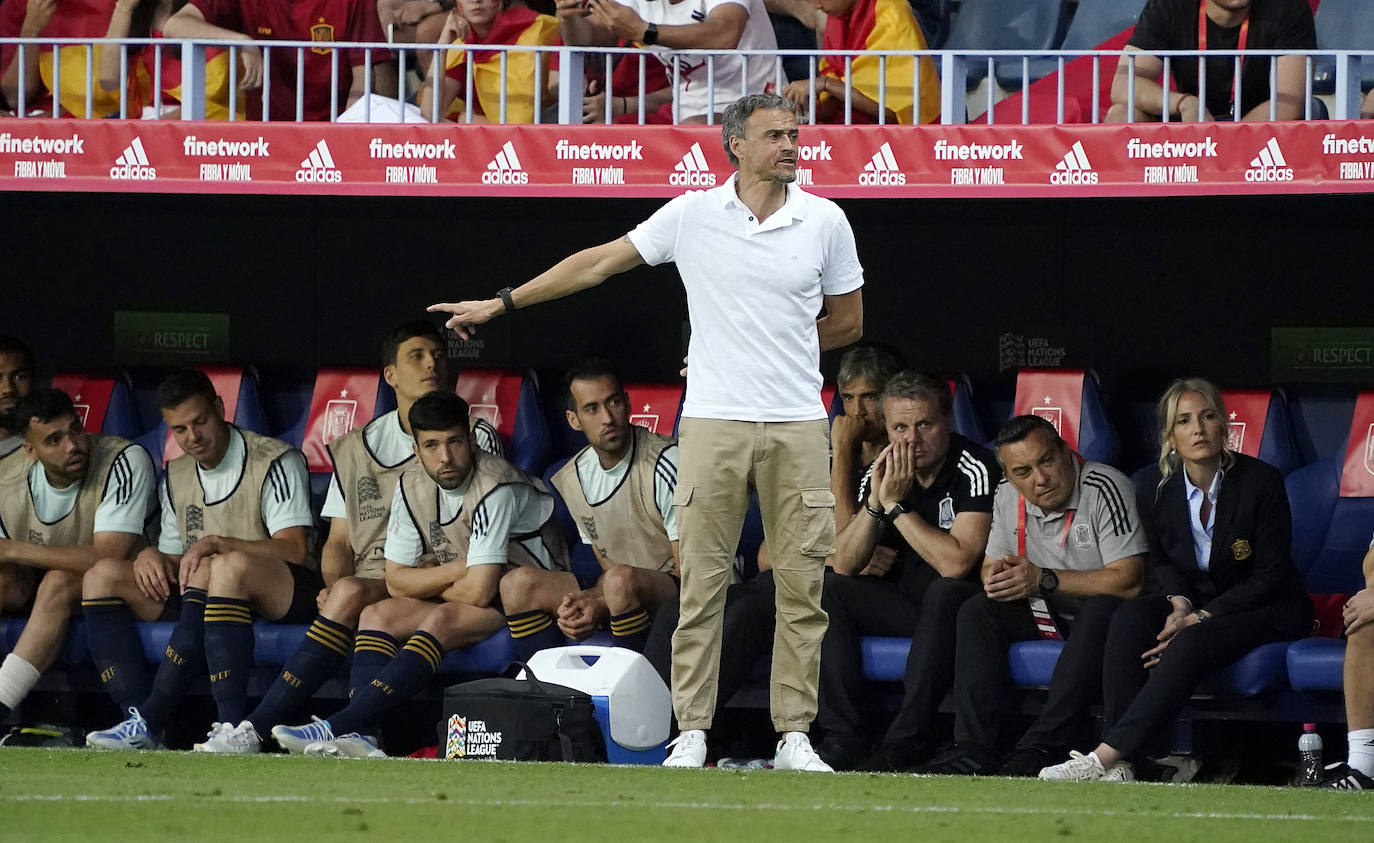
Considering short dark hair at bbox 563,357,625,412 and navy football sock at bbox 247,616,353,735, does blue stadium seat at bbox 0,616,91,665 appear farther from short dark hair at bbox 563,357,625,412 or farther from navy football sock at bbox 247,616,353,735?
short dark hair at bbox 563,357,625,412

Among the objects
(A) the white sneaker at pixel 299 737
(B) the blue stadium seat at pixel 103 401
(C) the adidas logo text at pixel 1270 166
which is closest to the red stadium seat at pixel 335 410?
(B) the blue stadium seat at pixel 103 401

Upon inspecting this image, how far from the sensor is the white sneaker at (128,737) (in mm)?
6734

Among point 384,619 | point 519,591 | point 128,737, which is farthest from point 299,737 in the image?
point 519,591

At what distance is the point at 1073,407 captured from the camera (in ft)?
25.6

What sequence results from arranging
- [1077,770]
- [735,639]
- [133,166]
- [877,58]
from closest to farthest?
[1077,770], [735,639], [133,166], [877,58]

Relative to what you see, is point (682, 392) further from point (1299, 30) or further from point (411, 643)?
point (1299, 30)

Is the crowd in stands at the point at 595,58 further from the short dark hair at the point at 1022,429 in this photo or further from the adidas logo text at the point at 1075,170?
the short dark hair at the point at 1022,429

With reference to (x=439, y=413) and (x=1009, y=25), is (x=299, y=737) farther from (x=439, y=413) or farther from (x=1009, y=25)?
(x=1009, y=25)

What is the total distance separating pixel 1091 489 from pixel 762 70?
2.07m

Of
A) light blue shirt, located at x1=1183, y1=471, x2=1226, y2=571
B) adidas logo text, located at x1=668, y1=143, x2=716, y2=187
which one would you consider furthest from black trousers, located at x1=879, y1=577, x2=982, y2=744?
adidas logo text, located at x1=668, y1=143, x2=716, y2=187

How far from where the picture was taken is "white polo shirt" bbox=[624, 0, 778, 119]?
761 centimetres

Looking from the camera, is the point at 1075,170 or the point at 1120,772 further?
the point at 1075,170

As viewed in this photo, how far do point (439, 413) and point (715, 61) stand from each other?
69.7 inches

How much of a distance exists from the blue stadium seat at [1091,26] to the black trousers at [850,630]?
2798mm
